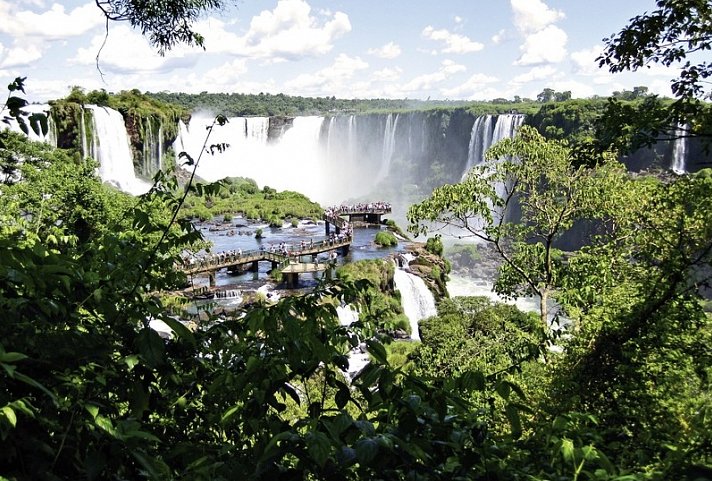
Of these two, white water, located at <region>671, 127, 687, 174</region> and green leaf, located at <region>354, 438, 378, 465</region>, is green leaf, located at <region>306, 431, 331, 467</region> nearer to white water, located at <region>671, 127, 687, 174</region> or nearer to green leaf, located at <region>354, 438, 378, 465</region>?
green leaf, located at <region>354, 438, 378, 465</region>

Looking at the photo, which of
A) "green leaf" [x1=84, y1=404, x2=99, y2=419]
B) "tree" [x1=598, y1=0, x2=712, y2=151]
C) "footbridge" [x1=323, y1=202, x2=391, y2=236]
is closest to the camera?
"green leaf" [x1=84, y1=404, x2=99, y2=419]

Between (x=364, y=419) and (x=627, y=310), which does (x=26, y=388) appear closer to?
(x=364, y=419)

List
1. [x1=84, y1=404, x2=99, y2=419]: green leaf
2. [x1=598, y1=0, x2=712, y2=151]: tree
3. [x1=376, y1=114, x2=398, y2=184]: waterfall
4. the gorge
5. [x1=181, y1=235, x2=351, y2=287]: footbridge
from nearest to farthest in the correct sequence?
[x1=84, y1=404, x2=99, y2=419]: green leaf < [x1=598, y1=0, x2=712, y2=151]: tree < [x1=181, y1=235, x2=351, y2=287]: footbridge < the gorge < [x1=376, y1=114, x2=398, y2=184]: waterfall

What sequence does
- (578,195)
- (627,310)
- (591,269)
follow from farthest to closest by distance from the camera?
(578,195) < (591,269) < (627,310)

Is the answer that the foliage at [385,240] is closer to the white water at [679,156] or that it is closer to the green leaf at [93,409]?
the white water at [679,156]

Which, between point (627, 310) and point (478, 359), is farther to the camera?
point (478, 359)

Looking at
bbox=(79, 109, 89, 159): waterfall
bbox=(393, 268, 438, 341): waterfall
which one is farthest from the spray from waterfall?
bbox=(79, 109, 89, 159): waterfall

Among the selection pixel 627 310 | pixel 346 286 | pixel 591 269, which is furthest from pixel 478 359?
pixel 346 286

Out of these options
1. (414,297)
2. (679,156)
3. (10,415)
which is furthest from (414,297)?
(679,156)
